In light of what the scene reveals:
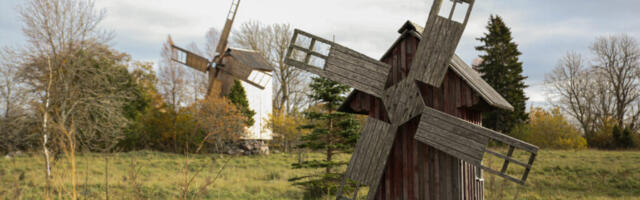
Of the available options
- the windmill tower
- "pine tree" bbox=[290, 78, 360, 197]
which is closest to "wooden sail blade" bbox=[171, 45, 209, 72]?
the windmill tower

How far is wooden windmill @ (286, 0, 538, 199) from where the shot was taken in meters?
5.45

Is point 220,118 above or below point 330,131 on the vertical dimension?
above

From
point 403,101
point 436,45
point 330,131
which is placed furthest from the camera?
point 330,131

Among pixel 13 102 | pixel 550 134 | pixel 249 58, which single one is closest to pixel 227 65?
pixel 249 58

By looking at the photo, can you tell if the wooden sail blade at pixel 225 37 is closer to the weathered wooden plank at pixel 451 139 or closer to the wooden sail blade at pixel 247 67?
the wooden sail blade at pixel 247 67

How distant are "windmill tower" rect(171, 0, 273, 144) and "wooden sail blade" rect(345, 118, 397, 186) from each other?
17678 mm

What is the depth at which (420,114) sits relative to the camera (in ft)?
19.0

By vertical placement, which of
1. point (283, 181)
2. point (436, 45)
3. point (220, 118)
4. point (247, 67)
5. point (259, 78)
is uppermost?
point (247, 67)

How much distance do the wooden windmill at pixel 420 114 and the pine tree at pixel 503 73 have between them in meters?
21.9

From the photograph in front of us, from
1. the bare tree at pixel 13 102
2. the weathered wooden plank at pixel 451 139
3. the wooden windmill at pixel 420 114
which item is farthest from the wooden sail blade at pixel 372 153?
the bare tree at pixel 13 102

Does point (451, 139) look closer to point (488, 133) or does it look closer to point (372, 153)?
point (488, 133)

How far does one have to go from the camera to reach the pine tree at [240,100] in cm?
2448

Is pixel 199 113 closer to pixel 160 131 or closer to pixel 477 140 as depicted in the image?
pixel 160 131

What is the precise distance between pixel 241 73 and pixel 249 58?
162 cm
